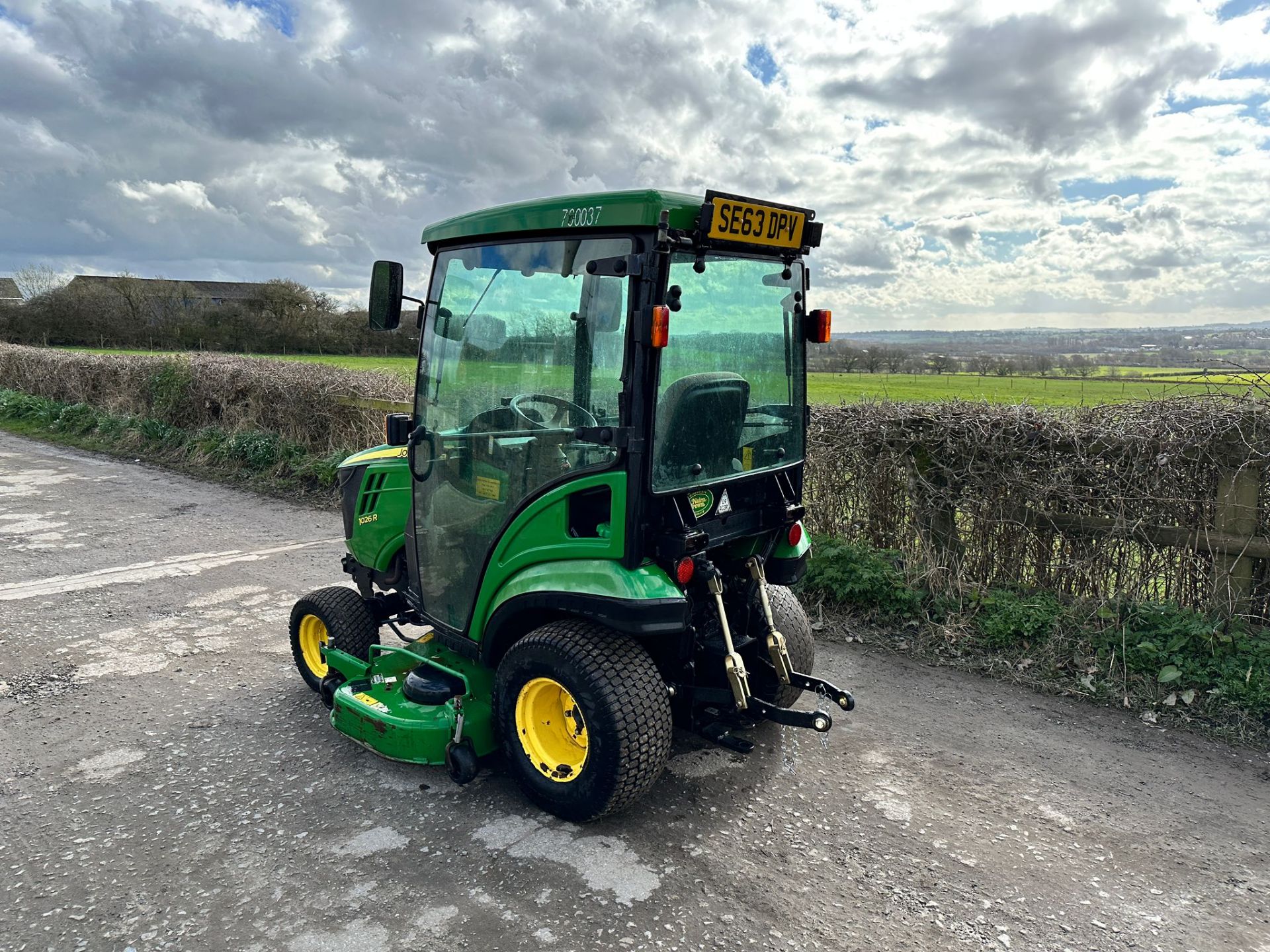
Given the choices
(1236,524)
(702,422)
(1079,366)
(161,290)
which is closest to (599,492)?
(702,422)

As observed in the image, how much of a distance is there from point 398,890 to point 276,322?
32.0m

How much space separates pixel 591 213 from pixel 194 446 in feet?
36.2

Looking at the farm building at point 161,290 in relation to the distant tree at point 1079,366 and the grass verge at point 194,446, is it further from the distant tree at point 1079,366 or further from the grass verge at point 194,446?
the distant tree at point 1079,366

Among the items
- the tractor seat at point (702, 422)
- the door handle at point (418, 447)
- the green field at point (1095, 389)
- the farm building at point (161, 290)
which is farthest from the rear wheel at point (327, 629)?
the farm building at point (161, 290)

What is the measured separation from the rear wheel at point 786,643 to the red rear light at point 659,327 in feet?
4.64

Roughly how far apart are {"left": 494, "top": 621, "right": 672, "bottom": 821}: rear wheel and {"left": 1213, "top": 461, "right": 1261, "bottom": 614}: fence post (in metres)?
3.60

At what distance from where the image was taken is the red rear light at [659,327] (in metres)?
2.94

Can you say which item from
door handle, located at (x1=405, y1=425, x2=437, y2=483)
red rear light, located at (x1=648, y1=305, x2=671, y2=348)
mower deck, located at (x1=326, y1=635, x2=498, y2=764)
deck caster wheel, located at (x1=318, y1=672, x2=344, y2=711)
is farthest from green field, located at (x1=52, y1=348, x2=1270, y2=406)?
deck caster wheel, located at (x1=318, y1=672, x2=344, y2=711)

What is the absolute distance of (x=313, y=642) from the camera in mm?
4684

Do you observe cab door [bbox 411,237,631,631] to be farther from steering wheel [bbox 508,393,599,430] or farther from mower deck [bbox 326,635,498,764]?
mower deck [bbox 326,635,498,764]

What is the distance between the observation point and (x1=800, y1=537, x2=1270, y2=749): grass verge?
178 inches

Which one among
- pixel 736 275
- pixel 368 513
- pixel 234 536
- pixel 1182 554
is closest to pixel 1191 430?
pixel 1182 554

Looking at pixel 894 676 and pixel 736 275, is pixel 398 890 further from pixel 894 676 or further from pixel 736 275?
pixel 894 676

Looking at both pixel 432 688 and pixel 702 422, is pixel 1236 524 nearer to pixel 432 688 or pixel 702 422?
pixel 702 422
